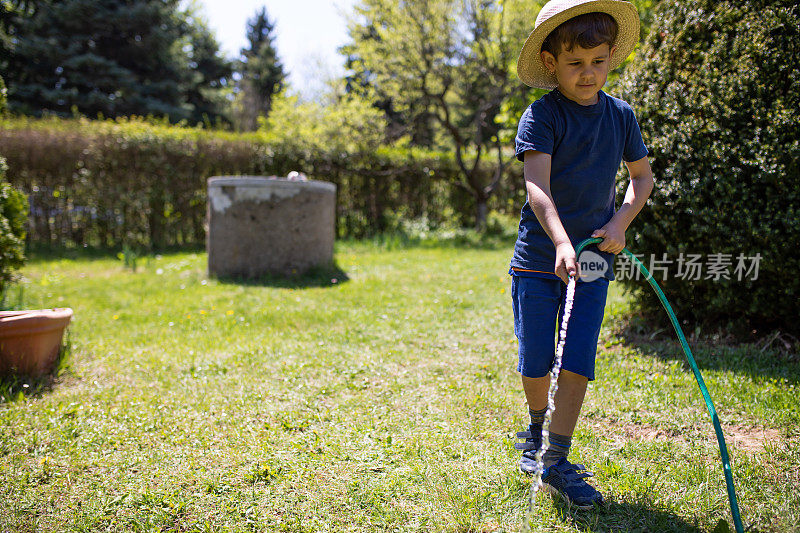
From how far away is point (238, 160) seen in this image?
9.85 m

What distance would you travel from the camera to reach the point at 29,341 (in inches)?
134

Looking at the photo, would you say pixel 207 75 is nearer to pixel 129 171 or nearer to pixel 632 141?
pixel 129 171

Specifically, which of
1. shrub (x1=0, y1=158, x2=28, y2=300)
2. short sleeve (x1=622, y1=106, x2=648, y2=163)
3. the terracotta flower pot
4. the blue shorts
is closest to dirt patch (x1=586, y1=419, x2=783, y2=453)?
the blue shorts

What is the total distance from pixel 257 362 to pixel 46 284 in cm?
430

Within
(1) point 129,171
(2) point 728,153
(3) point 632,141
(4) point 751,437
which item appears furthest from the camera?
(1) point 129,171

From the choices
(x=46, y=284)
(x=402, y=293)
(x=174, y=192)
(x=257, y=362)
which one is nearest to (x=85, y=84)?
(x=174, y=192)

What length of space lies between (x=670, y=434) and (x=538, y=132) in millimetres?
1710

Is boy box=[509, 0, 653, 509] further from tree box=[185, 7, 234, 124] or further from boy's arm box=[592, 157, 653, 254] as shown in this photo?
tree box=[185, 7, 234, 124]

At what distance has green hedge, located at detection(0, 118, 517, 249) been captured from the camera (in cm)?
916

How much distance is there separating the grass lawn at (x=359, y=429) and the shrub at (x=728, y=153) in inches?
17.3

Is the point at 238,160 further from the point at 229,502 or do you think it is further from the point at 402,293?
the point at 229,502

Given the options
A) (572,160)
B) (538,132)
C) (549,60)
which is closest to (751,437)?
(572,160)

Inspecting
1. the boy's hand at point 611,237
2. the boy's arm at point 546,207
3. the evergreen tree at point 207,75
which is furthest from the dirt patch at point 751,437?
the evergreen tree at point 207,75

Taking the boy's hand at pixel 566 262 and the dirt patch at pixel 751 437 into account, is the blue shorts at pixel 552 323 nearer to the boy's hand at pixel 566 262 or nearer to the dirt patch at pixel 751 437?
the boy's hand at pixel 566 262
